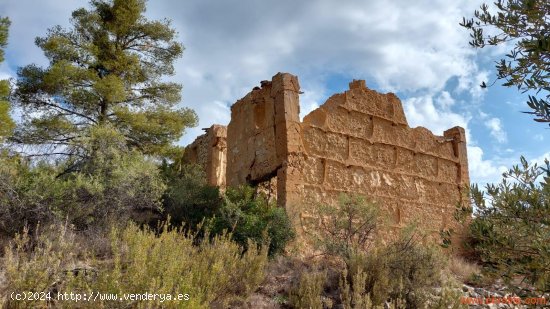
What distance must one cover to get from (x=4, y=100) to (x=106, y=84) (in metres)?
3.08

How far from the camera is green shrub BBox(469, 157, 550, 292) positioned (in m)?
3.34

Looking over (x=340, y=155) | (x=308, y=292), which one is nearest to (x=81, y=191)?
(x=308, y=292)

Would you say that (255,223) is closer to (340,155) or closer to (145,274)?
(340,155)

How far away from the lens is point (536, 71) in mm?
3293

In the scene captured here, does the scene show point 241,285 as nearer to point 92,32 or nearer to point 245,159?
point 245,159

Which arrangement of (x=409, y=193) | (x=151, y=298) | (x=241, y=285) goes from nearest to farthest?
(x=151, y=298)
(x=241, y=285)
(x=409, y=193)

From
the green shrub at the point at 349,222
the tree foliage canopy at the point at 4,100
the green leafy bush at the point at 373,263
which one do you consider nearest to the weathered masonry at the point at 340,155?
the green shrub at the point at 349,222

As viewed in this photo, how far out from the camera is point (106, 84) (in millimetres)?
15086

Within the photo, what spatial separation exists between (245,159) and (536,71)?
8.97m

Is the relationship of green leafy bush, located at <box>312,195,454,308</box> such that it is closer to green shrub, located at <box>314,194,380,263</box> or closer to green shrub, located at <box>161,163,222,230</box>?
green shrub, located at <box>314,194,380,263</box>

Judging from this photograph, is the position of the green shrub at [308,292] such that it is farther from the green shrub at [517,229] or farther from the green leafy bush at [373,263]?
the green shrub at [517,229]

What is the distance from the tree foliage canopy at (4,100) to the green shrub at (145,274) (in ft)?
24.8

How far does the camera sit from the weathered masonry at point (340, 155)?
416 inches

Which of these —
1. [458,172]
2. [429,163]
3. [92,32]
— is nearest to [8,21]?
[92,32]
